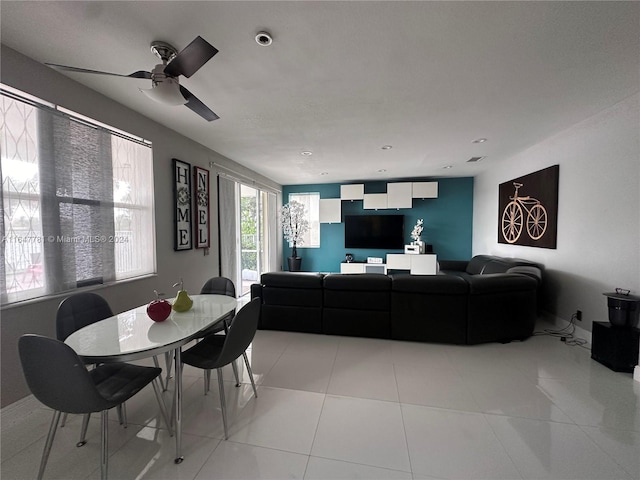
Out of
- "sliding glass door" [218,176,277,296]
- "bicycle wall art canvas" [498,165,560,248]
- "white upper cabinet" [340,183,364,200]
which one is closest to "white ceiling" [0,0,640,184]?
"bicycle wall art canvas" [498,165,560,248]

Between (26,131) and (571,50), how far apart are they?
3989mm

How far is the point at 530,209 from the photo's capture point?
3.85 meters

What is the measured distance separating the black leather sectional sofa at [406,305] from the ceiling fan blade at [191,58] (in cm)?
221

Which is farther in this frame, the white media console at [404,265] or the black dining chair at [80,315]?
the white media console at [404,265]

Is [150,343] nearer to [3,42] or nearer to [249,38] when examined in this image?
[249,38]

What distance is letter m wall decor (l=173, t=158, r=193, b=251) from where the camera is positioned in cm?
325

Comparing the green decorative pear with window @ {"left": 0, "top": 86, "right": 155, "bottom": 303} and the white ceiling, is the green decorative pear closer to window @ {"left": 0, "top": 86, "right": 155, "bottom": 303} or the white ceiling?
window @ {"left": 0, "top": 86, "right": 155, "bottom": 303}

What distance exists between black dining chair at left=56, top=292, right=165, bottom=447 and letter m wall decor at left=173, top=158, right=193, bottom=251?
142cm

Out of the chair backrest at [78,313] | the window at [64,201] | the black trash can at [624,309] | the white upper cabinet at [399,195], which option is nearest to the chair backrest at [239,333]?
the chair backrest at [78,313]

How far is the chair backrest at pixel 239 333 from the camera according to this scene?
153cm

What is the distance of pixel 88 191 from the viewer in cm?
227

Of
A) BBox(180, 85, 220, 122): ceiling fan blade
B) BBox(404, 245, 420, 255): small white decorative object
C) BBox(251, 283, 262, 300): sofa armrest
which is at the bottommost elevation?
BBox(251, 283, 262, 300): sofa armrest

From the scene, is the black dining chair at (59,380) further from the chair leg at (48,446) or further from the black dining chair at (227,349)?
the black dining chair at (227,349)

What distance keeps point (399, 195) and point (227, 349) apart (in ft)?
17.9
